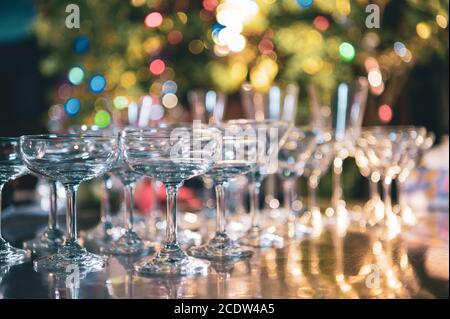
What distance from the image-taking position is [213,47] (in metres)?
2.99

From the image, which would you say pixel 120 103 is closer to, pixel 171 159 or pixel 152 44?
pixel 152 44

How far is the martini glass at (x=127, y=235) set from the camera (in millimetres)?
1299

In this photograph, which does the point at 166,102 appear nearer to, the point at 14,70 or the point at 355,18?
the point at 355,18

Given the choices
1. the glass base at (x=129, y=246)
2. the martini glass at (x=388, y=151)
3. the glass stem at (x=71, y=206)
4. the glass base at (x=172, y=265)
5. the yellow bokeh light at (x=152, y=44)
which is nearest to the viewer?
the glass base at (x=172, y=265)

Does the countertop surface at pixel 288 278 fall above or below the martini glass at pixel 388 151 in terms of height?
below

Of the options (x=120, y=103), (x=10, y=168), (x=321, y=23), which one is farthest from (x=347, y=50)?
(x=10, y=168)

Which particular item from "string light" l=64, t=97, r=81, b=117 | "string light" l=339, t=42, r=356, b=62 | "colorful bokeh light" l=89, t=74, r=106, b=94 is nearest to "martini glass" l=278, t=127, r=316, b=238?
"string light" l=339, t=42, r=356, b=62

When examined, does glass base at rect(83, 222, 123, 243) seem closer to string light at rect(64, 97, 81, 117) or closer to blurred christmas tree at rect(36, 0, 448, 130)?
blurred christmas tree at rect(36, 0, 448, 130)

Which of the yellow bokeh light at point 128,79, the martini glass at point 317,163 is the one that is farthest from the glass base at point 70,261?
the yellow bokeh light at point 128,79

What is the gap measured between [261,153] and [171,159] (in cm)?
28

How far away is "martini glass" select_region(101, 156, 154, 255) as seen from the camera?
1.30 m

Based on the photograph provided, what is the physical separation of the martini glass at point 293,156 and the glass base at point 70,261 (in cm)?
55

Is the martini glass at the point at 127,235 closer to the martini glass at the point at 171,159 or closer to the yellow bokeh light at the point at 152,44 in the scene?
the martini glass at the point at 171,159

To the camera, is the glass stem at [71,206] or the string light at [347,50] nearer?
the glass stem at [71,206]
